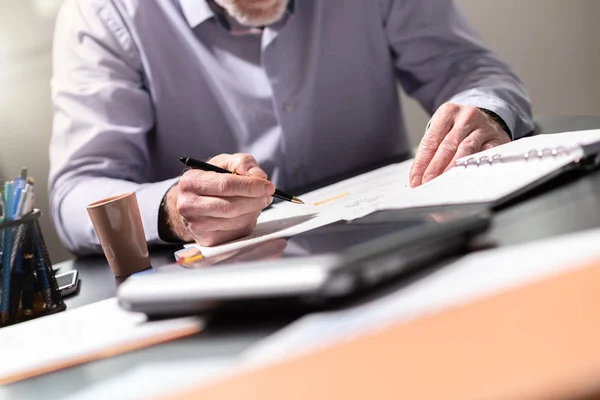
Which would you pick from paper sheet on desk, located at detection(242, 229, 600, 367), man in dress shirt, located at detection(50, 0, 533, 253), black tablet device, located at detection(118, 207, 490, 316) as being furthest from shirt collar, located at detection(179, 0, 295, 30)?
paper sheet on desk, located at detection(242, 229, 600, 367)

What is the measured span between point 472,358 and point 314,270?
13 centimetres

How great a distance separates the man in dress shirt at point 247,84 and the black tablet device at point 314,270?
620 mm

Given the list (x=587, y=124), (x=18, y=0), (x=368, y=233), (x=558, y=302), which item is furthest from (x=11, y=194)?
(x=18, y=0)

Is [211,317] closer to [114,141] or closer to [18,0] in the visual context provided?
[114,141]

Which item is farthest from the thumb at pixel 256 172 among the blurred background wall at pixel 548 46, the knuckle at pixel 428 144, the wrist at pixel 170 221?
the blurred background wall at pixel 548 46

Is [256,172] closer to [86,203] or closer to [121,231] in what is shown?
[121,231]

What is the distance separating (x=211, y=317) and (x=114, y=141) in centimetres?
85

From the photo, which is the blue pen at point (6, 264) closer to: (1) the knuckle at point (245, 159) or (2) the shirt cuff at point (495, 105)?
(1) the knuckle at point (245, 159)

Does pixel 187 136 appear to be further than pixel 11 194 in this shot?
Yes

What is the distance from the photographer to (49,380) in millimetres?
460

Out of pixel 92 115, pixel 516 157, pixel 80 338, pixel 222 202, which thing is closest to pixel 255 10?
pixel 92 115

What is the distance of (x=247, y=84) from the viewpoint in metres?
1.33

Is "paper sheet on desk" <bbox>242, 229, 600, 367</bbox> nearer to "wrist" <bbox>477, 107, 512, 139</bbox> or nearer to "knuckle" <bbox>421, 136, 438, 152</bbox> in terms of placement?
"knuckle" <bbox>421, 136, 438, 152</bbox>

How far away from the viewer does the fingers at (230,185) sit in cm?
75
